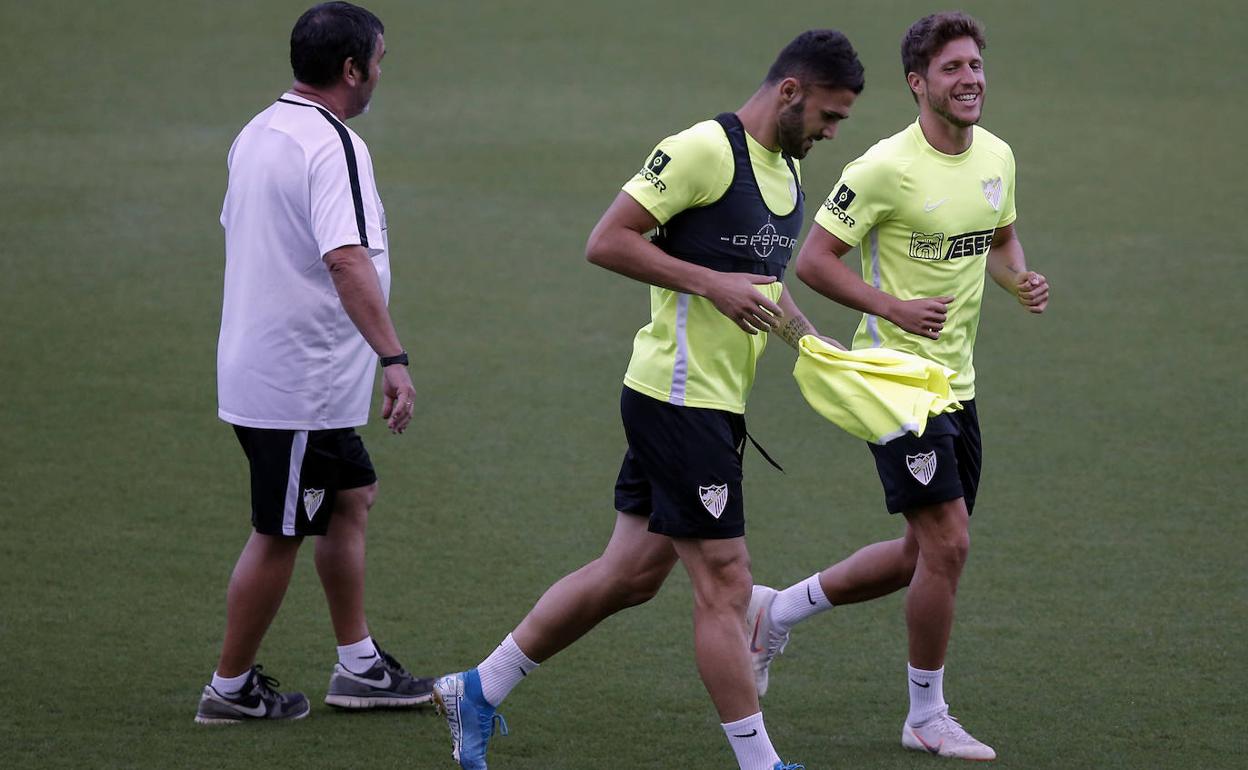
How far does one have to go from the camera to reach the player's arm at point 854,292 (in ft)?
14.4

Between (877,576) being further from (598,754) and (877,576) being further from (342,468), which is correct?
(342,468)

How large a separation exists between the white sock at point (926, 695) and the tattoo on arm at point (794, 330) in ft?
3.43

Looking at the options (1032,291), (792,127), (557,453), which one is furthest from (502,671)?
(557,453)

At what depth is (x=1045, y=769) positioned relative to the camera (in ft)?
14.2

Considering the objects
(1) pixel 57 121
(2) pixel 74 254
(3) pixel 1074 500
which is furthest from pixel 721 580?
(1) pixel 57 121

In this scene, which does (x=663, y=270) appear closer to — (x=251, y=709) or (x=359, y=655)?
(x=359, y=655)

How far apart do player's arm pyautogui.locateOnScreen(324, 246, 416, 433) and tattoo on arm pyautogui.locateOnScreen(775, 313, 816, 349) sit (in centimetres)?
96

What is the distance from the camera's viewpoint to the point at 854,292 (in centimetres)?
445

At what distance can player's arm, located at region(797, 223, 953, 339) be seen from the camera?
440 cm

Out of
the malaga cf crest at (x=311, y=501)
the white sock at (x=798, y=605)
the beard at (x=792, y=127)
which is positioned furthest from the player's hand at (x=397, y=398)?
the white sock at (x=798, y=605)

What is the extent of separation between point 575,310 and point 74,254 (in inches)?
139

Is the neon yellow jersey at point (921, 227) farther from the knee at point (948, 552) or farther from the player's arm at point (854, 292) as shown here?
the knee at point (948, 552)

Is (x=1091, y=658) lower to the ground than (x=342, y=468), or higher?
lower

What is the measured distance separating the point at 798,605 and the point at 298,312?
1.76m
